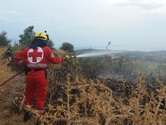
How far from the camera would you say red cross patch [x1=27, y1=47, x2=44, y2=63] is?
635 cm

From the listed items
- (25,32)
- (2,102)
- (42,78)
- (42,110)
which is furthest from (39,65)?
(25,32)

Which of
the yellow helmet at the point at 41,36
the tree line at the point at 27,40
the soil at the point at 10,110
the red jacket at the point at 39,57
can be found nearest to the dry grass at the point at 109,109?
the soil at the point at 10,110

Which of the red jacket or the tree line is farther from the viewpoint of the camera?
the tree line

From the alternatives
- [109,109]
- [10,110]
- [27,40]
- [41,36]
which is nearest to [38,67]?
[41,36]

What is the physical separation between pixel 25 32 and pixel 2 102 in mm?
19631

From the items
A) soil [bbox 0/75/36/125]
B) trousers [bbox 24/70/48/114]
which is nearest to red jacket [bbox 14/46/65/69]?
trousers [bbox 24/70/48/114]

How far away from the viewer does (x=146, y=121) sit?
3305 mm

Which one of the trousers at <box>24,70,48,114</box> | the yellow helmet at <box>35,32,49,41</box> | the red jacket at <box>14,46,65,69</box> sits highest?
the yellow helmet at <box>35,32,49,41</box>

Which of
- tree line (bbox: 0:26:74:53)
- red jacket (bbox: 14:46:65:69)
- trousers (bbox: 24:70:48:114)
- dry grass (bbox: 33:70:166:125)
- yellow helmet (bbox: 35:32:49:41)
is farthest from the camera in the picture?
tree line (bbox: 0:26:74:53)

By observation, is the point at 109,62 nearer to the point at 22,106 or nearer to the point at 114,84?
the point at 114,84

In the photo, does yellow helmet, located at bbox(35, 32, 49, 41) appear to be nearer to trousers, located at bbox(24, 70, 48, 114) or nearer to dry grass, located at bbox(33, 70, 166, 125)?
trousers, located at bbox(24, 70, 48, 114)

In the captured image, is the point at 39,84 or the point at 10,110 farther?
the point at 10,110

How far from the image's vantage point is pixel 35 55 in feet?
20.8

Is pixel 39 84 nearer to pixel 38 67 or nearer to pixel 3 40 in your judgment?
pixel 38 67
